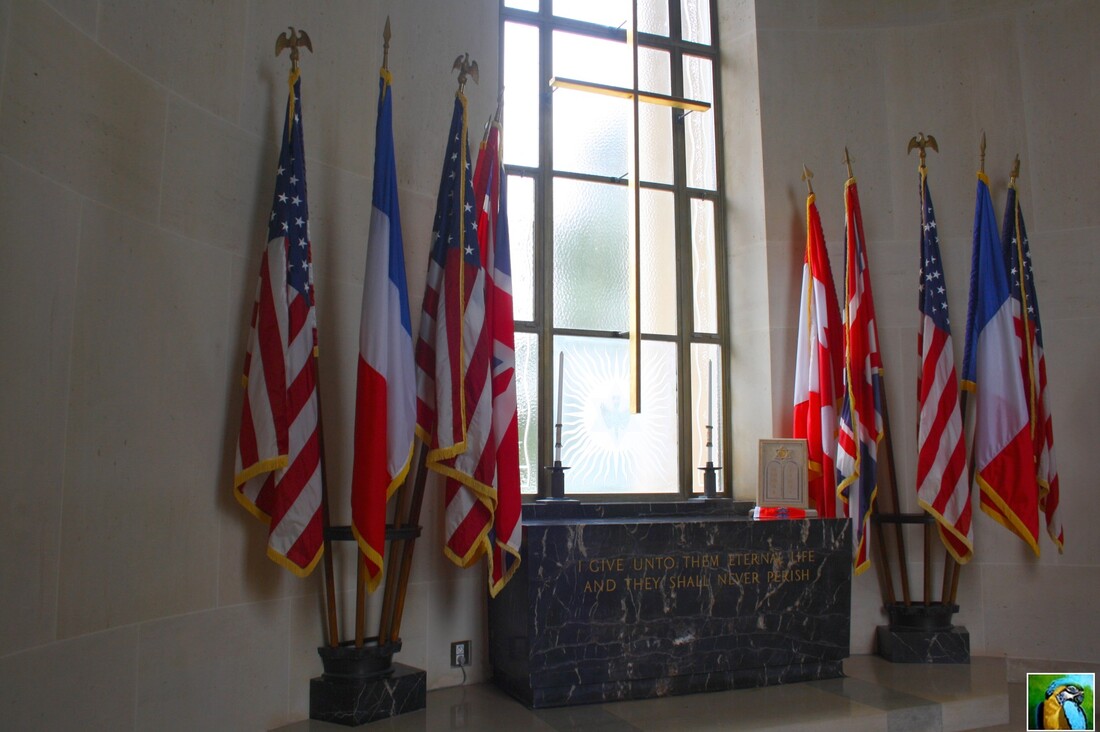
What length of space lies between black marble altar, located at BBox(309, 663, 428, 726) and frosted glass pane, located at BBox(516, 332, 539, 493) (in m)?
1.27

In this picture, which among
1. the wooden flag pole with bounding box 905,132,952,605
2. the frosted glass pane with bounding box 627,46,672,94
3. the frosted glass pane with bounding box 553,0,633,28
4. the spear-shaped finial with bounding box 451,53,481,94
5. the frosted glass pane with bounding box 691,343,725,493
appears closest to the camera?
the spear-shaped finial with bounding box 451,53,481,94

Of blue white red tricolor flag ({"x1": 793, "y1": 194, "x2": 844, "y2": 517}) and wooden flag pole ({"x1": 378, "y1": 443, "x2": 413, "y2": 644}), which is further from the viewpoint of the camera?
blue white red tricolor flag ({"x1": 793, "y1": 194, "x2": 844, "y2": 517})

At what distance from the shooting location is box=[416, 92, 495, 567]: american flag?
3467 mm

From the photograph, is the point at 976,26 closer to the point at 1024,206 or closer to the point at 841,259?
the point at 1024,206

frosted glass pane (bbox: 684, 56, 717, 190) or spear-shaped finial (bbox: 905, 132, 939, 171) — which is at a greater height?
frosted glass pane (bbox: 684, 56, 717, 190)

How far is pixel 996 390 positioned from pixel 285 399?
3317 millimetres

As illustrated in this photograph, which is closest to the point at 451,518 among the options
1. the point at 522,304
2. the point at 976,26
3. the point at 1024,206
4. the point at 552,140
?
the point at 522,304

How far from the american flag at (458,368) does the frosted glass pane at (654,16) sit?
1956 mm

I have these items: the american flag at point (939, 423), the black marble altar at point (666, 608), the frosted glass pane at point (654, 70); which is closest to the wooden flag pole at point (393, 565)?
the black marble altar at point (666, 608)

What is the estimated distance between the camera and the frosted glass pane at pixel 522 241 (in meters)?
4.59

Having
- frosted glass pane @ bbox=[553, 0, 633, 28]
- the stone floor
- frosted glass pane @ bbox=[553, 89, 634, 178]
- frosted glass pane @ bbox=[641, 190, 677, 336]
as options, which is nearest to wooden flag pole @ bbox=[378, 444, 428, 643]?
the stone floor

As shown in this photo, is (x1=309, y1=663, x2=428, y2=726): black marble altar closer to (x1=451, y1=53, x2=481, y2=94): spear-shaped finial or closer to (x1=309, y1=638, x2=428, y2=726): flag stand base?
(x1=309, y1=638, x2=428, y2=726): flag stand base

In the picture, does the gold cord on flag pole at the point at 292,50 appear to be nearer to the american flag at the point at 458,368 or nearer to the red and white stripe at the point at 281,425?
the red and white stripe at the point at 281,425

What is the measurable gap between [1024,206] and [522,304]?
9.17 ft
